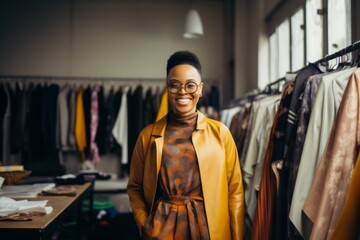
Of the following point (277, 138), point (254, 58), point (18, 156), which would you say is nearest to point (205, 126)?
point (277, 138)

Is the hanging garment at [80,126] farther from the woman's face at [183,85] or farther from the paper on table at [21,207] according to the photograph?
the woman's face at [183,85]

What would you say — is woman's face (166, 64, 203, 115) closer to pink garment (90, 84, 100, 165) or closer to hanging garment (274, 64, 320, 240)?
hanging garment (274, 64, 320, 240)

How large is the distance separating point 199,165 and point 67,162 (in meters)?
3.95

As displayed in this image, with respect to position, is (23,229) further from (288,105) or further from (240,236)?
(288,105)

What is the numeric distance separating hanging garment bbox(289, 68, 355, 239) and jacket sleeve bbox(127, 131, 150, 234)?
574 mm

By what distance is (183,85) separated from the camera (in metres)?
1.29

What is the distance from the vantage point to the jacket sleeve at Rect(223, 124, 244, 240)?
1327 mm

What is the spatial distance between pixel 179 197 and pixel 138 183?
0.23 m

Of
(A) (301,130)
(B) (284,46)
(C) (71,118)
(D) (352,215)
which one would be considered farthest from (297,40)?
(C) (71,118)

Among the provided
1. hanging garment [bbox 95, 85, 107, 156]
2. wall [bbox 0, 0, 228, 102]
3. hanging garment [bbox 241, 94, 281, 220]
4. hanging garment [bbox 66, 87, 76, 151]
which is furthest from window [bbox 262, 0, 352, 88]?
hanging garment [bbox 66, 87, 76, 151]

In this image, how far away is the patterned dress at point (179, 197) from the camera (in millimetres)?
1256

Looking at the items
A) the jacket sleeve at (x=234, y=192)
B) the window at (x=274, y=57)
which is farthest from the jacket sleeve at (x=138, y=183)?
the window at (x=274, y=57)

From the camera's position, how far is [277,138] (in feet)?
4.81

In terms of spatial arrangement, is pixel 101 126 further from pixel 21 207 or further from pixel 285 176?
pixel 285 176
